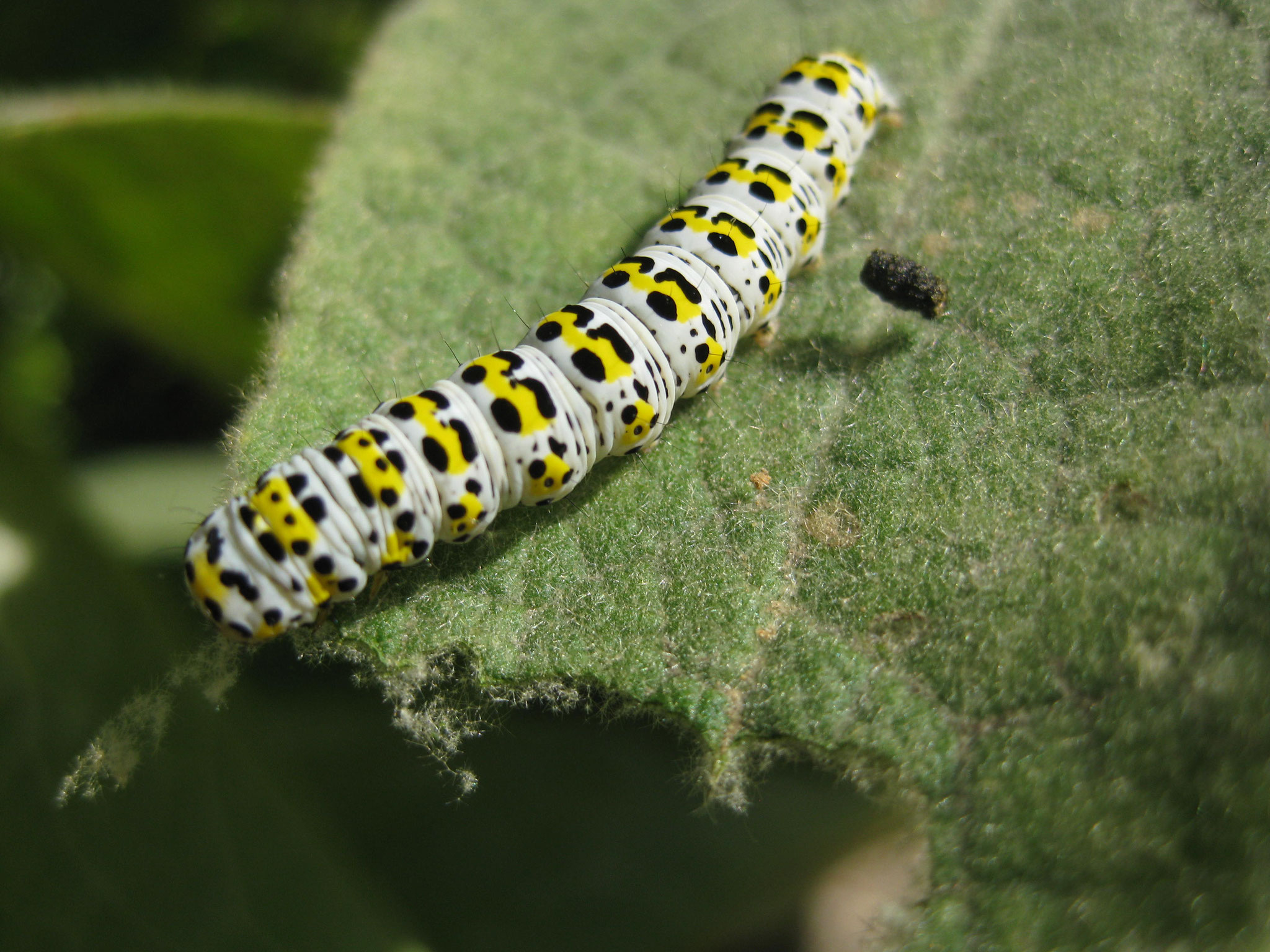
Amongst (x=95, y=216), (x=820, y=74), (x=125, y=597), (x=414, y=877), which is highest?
(x=95, y=216)

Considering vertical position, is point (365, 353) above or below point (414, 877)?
above

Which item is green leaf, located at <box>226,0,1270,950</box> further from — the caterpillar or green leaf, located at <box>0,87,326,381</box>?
green leaf, located at <box>0,87,326,381</box>

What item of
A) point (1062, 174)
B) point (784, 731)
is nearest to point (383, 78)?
point (1062, 174)

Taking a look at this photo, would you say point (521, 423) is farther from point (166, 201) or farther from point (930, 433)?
point (166, 201)

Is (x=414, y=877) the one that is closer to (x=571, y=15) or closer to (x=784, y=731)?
(x=784, y=731)

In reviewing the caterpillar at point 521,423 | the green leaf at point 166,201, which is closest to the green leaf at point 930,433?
the caterpillar at point 521,423

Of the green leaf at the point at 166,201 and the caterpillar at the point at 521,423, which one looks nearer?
the caterpillar at the point at 521,423

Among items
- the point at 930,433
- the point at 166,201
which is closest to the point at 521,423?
the point at 930,433

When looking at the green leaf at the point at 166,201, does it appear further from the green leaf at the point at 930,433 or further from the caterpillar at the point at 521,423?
the caterpillar at the point at 521,423
